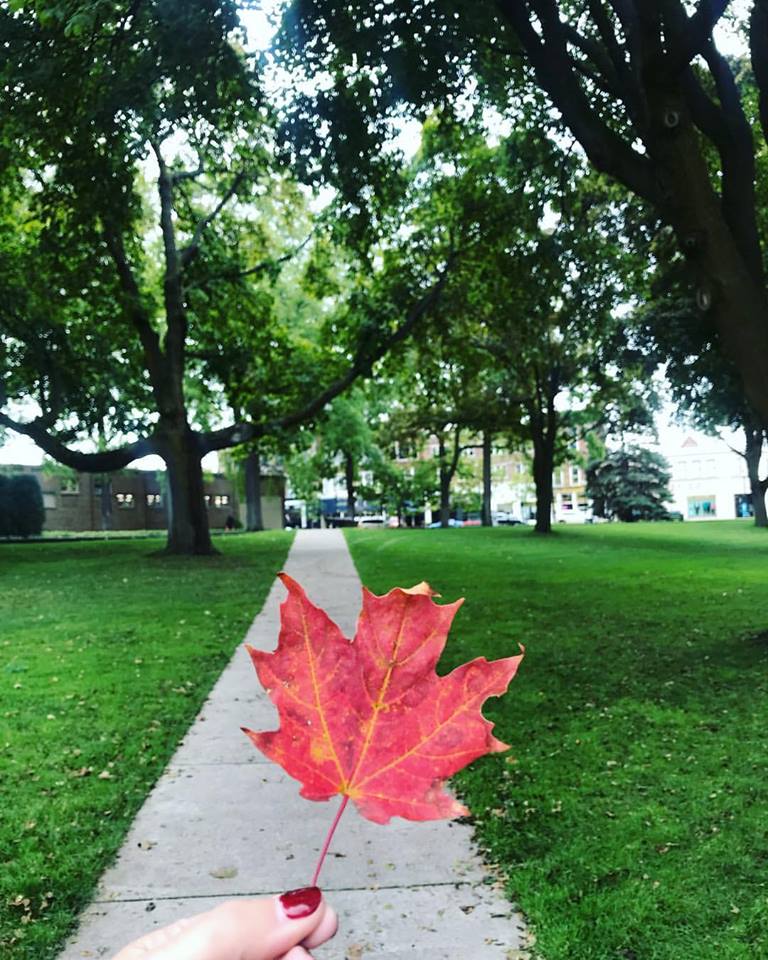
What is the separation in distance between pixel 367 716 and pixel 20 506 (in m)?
39.7

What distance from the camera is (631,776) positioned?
517cm

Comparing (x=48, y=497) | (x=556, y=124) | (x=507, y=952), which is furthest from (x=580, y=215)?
(x=48, y=497)

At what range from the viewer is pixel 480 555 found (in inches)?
910

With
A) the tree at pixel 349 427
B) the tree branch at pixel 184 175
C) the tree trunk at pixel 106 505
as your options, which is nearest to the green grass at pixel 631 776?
the tree branch at pixel 184 175

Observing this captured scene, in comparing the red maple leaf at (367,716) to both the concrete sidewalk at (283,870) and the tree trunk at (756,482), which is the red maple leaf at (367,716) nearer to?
the concrete sidewalk at (283,870)

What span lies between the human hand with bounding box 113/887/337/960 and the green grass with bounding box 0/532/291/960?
119 inches

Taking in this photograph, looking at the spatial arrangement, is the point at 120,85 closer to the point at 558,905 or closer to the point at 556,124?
the point at 556,124

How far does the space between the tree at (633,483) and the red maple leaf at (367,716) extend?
60.1 metres

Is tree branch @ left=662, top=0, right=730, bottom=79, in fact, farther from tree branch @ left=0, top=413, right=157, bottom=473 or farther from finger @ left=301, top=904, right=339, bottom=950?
tree branch @ left=0, top=413, right=157, bottom=473

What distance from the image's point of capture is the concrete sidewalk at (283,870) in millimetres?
Answer: 3461

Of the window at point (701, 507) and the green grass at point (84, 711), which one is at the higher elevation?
the window at point (701, 507)

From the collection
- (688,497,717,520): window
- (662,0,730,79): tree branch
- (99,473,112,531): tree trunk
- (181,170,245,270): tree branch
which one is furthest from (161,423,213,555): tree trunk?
(688,497,717,520): window

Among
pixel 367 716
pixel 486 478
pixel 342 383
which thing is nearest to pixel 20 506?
pixel 342 383

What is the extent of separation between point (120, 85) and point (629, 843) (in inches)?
351
